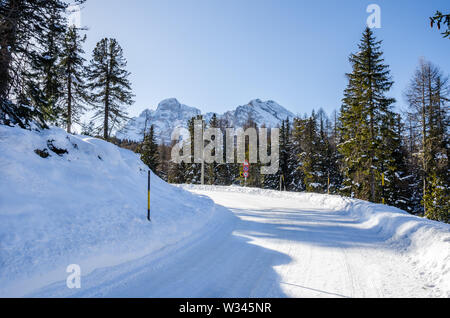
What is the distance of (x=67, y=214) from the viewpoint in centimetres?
587

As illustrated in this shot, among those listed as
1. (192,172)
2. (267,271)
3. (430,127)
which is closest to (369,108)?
(430,127)

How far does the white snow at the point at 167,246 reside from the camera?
3.96 metres

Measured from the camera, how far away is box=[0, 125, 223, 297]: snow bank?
4242 millimetres

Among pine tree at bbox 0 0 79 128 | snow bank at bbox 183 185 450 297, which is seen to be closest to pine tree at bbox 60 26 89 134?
pine tree at bbox 0 0 79 128

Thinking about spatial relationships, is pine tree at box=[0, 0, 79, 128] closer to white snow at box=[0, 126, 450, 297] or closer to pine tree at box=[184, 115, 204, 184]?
white snow at box=[0, 126, 450, 297]

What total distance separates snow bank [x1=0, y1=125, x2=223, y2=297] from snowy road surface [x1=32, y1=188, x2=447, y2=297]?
1.57ft

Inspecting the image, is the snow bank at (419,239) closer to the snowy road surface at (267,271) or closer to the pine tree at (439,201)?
the snowy road surface at (267,271)

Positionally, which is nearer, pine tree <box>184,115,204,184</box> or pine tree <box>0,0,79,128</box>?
pine tree <box>0,0,79,128</box>

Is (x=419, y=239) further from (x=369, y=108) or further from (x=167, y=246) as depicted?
(x=369, y=108)

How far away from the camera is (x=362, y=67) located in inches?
773

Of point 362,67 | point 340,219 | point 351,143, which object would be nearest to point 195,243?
point 340,219
